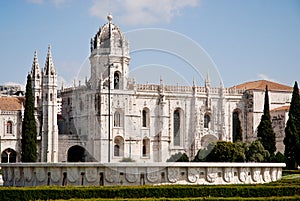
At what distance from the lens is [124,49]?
5803 centimetres

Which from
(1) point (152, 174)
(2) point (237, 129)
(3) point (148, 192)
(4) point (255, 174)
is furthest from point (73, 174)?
(2) point (237, 129)

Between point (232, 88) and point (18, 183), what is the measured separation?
37.2 meters

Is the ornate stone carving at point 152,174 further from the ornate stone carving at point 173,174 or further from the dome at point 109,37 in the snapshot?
the dome at point 109,37

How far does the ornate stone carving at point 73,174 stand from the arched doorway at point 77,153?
27241 millimetres

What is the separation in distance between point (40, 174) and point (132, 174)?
15.0ft

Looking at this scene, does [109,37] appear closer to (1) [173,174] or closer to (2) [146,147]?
(2) [146,147]

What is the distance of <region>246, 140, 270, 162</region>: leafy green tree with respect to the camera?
4750 centimetres

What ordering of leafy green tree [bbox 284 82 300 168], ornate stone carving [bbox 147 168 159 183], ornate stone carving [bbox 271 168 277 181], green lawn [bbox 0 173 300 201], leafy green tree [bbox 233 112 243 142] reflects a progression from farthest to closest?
leafy green tree [bbox 233 112 243 142]
leafy green tree [bbox 284 82 300 168]
ornate stone carving [bbox 271 168 277 181]
ornate stone carving [bbox 147 168 159 183]
green lawn [bbox 0 173 300 201]

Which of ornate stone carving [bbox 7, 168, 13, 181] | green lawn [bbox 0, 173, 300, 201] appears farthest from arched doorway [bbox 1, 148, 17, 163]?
green lawn [bbox 0, 173, 300, 201]

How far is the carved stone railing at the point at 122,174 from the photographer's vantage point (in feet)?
95.2

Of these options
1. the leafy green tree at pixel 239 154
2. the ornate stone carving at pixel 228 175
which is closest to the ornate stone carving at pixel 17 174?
the ornate stone carving at pixel 228 175

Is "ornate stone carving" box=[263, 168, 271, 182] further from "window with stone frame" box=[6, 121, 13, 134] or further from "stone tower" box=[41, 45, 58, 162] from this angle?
"window with stone frame" box=[6, 121, 13, 134]

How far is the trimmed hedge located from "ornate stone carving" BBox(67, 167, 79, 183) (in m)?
3.83

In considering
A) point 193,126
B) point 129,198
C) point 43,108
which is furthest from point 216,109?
point 129,198
